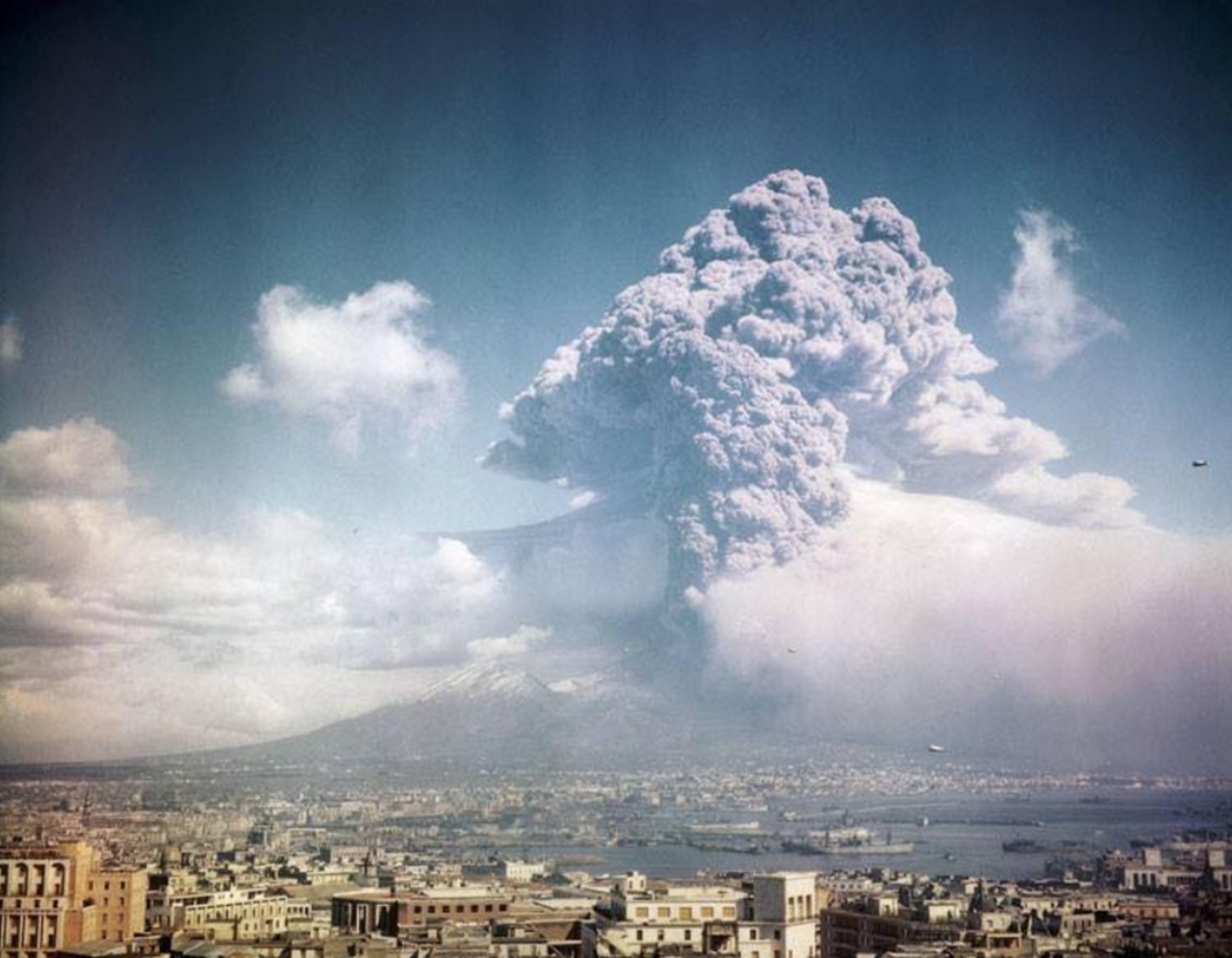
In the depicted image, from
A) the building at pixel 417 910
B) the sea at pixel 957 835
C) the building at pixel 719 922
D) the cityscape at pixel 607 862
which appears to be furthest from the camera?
the sea at pixel 957 835

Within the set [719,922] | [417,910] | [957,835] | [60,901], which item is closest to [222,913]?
[417,910]

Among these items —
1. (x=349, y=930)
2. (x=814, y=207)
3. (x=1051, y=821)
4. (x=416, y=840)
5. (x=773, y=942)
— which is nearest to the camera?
(x=773, y=942)

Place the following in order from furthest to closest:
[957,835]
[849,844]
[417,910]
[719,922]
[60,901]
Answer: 1. [957,835]
2. [849,844]
3. [417,910]
4. [60,901]
5. [719,922]

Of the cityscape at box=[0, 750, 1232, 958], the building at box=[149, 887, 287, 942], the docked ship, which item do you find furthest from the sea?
the building at box=[149, 887, 287, 942]

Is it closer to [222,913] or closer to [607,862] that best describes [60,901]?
[222,913]

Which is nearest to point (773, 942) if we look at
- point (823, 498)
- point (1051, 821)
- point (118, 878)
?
point (118, 878)

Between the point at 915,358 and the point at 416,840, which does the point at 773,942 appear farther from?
the point at 416,840

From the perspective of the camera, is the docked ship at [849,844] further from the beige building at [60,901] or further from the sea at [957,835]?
the beige building at [60,901]

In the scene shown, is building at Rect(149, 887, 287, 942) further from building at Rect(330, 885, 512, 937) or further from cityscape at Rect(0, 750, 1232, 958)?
building at Rect(330, 885, 512, 937)

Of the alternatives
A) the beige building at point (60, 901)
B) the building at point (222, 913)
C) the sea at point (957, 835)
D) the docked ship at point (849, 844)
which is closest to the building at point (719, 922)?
the building at point (222, 913)
